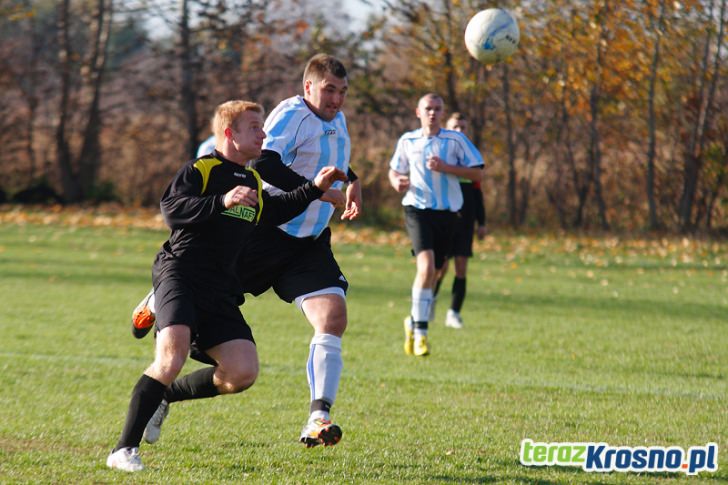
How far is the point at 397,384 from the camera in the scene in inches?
311

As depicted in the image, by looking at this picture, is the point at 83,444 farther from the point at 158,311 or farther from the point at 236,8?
the point at 236,8

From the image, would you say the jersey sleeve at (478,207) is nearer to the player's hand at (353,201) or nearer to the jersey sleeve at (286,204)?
the player's hand at (353,201)

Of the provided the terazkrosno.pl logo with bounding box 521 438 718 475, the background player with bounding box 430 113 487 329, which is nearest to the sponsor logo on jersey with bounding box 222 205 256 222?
the terazkrosno.pl logo with bounding box 521 438 718 475

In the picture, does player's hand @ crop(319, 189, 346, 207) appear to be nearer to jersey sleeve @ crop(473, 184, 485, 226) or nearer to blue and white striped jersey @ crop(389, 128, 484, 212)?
blue and white striped jersey @ crop(389, 128, 484, 212)

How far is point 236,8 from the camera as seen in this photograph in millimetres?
27719

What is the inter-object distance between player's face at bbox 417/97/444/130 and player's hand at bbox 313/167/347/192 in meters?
4.69

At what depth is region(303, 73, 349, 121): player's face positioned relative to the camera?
6.28m

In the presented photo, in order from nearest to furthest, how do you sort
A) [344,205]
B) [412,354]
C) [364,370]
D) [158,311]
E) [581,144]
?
[158,311]
[344,205]
[364,370]
[412,354]
[581,144]

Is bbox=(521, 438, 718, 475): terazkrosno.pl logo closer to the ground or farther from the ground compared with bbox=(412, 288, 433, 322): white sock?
closer to the ground

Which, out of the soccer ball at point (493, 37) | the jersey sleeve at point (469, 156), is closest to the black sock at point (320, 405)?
the soccer ball at point (493, 37)

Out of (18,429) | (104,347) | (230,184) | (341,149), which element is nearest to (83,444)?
(18,429)

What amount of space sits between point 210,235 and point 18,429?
171cm

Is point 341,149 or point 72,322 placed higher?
point 341,149

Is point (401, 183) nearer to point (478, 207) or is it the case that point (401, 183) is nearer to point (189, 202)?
point (478, 207)
